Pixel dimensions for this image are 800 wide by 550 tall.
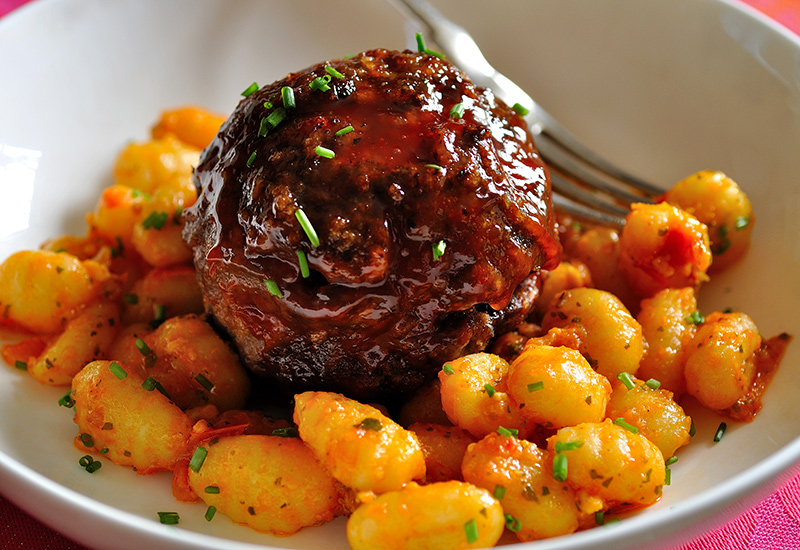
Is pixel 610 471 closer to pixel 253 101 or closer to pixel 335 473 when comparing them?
pixel 335 473

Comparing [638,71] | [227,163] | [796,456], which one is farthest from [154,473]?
[638,71]

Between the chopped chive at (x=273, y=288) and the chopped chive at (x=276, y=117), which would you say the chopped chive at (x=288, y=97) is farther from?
the chopped chive at (x=273, y=288)

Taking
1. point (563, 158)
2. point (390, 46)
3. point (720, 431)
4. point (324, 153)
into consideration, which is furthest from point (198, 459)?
point (390, 46)

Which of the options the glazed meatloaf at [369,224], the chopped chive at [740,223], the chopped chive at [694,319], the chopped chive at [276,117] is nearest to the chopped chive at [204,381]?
the glazed meatloaf at [369,224]

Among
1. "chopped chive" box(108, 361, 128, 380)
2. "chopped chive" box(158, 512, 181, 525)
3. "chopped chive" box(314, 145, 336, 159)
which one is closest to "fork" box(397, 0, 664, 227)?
"chopped chive" box(314, 145, 336, 159)

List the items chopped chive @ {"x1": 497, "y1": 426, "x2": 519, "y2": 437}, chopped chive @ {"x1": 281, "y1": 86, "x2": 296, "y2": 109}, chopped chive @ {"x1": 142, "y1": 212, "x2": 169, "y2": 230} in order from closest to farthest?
chopped chive @ {"x1": 497, "y1": 426, "x2": 519, "y2": 437}
chopped chive @ {"x1": 281, "y1": 86, "x2": 296, "y2": 109}
chopped chive @ {"x1": 142, "y1": 212, "x2": 169, "y2": 230}

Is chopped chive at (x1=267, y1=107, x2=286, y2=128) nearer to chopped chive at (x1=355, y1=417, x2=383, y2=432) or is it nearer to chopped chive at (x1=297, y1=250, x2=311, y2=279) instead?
chopped chive at (x1=297, y1=250, x2=311, y2=279)

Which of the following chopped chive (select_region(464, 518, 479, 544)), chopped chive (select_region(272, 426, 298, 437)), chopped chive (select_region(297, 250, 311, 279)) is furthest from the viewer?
chopped chive (select_region(272, 426, 298, 437))
